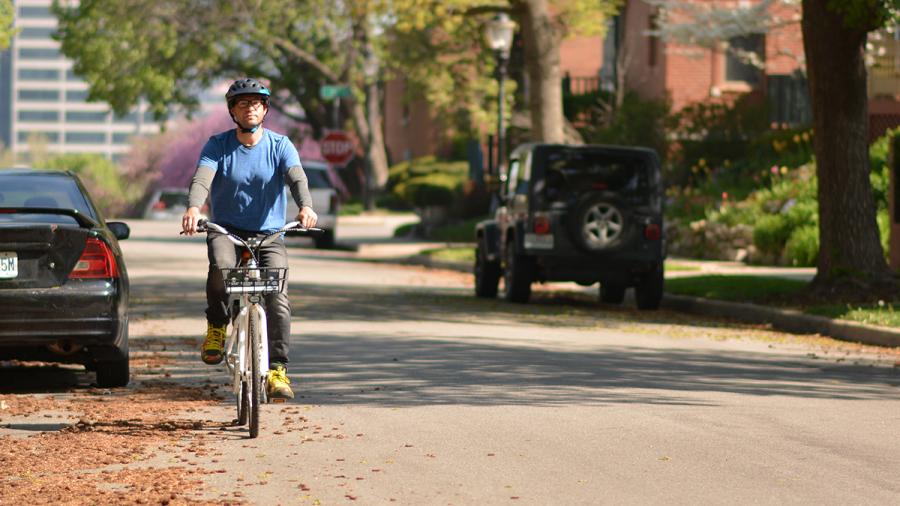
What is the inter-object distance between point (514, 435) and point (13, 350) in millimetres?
3815

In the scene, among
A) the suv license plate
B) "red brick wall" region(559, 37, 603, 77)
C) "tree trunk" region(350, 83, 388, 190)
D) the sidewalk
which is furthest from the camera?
"tree trunk" region(350, 83, 388, 190)

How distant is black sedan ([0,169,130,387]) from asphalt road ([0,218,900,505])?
38.7 inches

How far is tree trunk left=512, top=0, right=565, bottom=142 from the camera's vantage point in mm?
31125

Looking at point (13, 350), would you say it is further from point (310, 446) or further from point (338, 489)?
point (338, 489)

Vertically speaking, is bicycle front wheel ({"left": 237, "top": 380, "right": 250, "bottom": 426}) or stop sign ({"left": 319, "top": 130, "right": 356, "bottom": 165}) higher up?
stop sign ({"left": 319, "top": 130, "right": 356, "bottom": 165})

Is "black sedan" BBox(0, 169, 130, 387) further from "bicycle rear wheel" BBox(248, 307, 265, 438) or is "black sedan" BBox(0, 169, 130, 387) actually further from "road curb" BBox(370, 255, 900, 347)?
"road curb" BBox(370, 255, 900, 347)

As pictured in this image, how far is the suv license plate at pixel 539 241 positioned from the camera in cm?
2025

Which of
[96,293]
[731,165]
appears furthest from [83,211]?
[731,165]

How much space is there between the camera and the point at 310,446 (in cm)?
910

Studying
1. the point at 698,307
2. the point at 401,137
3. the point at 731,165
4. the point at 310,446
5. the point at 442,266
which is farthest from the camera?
the point at 401,137

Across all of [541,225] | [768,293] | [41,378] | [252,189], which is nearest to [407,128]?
[541,225]

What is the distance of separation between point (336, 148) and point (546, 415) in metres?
31.3

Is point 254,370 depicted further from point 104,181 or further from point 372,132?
point 104,181

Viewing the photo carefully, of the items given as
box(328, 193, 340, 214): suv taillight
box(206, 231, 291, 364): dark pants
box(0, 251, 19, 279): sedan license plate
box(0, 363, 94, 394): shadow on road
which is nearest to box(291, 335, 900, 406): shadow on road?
box(206, 231, 291, 364): dark pants
